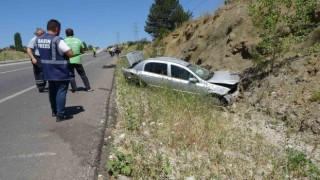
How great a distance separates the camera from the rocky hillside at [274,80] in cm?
869

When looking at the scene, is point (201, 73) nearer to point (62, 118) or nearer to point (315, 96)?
point (315, 96)

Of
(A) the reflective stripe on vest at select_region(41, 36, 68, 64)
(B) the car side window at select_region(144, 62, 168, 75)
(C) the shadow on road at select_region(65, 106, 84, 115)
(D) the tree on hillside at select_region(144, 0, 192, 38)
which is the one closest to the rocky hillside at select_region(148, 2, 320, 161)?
(B) the car side window at select_region(144, 62, 168, 75)

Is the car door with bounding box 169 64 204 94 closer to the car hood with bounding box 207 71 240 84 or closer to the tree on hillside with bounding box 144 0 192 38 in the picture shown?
the car hood with bounding box 207 71 240 84

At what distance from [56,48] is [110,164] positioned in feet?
8.90

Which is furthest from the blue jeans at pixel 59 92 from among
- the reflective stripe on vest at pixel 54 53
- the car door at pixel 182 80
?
the car door at pixel 182 80

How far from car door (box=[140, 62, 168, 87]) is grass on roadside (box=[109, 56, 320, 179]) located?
135 inches

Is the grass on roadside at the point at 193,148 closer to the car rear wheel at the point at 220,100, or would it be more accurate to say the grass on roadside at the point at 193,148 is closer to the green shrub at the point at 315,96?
the car rear wheel at the point at 220,100

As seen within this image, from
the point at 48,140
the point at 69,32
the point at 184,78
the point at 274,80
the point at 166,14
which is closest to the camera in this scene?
the point at 48,140

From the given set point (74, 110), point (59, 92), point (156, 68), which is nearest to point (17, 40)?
point (156, 68)

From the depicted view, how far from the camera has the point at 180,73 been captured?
36.3ft

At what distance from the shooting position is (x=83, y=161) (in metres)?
4.61

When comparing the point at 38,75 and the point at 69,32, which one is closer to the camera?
the point at 69,32

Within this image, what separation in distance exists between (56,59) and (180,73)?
5445 mm

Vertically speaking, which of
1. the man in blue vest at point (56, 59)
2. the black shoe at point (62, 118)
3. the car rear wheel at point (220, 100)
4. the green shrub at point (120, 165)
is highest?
the man in blue vest at point (56, 59)
